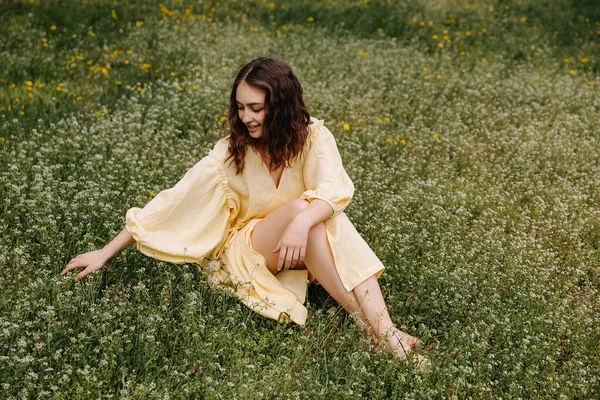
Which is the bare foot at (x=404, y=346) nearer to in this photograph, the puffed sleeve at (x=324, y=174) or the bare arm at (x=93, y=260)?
the puffed sleeve at (x=324, y=174)

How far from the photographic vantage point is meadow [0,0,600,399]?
3.62 m

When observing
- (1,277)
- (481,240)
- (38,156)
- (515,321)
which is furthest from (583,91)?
(1,277)

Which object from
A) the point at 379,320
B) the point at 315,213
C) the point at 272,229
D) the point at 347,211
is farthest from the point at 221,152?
the point at 347,211

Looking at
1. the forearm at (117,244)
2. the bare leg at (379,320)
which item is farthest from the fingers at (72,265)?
the bare leg at (379,320)

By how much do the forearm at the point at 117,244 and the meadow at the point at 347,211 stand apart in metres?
0.20

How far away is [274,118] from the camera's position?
404 cm

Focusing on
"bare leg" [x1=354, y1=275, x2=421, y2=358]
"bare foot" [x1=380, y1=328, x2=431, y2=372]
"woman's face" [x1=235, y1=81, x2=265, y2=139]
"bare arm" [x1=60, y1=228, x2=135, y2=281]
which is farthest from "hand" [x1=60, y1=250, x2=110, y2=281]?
"bare foot" [x1=380, y1=328, x2=431, y2=372]

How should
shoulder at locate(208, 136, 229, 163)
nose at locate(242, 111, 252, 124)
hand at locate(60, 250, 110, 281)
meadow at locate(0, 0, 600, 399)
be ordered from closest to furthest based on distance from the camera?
meadow at locate(0, 0, 600, 399) < hand at locate(60, 250, 110, 281) < nose at locate(242, 111, 252, 124) < shoulder at locate(208, 136, 229, 163)

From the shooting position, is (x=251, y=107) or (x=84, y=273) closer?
(x=84, y=273)

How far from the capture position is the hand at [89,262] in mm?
3898

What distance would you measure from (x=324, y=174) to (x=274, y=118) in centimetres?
44

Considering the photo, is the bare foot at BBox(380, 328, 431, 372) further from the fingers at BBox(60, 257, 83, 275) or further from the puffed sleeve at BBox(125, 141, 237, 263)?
the fingers at BBox(60, 257, 83, 275)

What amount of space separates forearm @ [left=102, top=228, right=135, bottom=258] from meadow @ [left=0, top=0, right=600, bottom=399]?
0.20m

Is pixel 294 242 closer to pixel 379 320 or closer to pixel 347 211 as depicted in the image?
pixel 379 320
